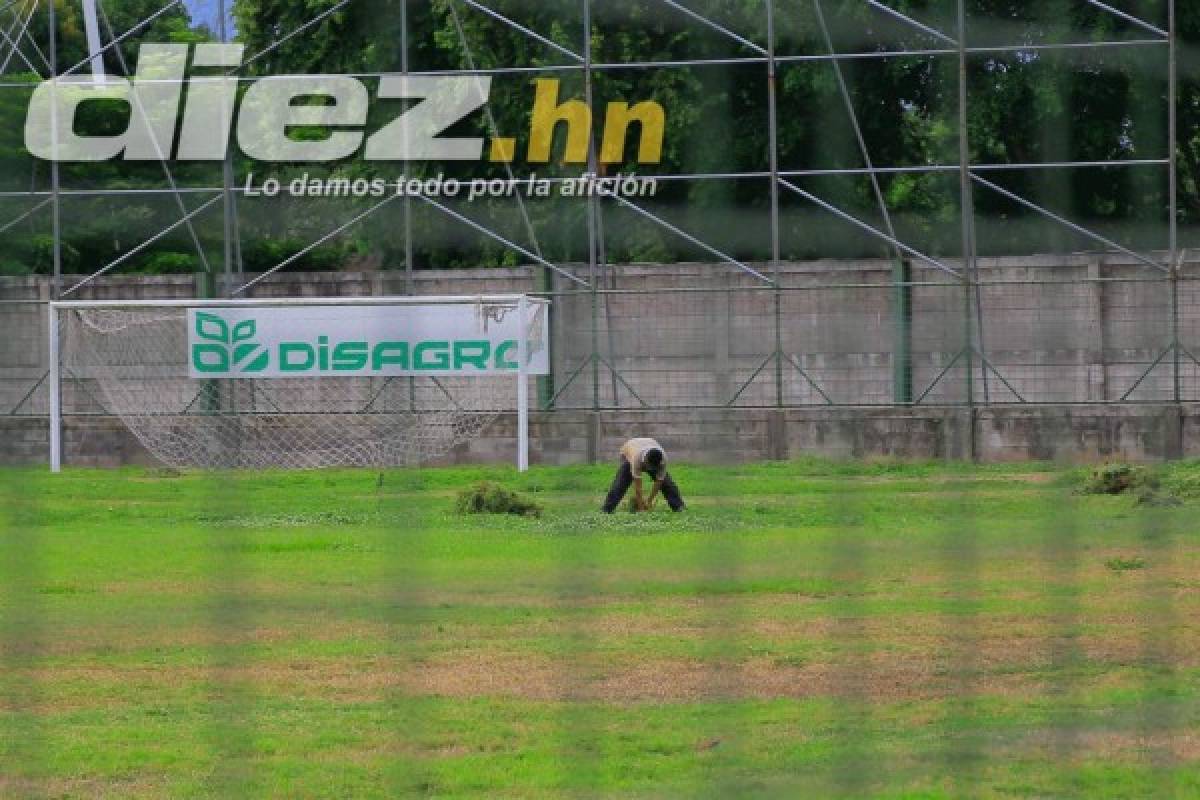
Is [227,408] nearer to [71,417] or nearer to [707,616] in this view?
[71,417]

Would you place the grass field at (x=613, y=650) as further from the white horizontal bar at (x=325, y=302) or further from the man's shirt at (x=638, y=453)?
the white horizontal bar at (x=325, y=302)

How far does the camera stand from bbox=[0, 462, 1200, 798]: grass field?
6824 mm

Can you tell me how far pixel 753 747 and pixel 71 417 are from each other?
1514cm

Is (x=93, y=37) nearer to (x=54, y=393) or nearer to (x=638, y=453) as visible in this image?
(x=54, y=393)

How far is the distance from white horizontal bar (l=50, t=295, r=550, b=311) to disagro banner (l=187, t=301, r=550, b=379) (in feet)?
0.21

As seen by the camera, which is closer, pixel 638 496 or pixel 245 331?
pixel 638 496

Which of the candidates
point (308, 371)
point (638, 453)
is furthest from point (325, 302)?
point (638, 453)

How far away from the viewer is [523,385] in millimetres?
19875

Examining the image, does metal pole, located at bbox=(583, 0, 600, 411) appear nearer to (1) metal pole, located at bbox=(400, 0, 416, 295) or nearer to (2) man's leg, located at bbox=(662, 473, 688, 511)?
(1) metal pole, located at bbox=(400, 0, 416, 295)

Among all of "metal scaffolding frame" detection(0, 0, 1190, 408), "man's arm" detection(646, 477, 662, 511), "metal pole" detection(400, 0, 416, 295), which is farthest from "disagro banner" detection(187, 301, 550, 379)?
"man's arm" detection(646, 477, 662, 511)

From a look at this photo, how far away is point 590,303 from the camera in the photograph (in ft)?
68.9

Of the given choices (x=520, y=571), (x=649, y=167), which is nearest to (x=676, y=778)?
(x=520, y=571)

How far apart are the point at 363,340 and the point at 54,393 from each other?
2729 mm

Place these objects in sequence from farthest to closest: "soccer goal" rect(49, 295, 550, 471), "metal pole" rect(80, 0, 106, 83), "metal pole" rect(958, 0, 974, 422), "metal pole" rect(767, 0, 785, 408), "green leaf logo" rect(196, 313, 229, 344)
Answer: "metal pole" rect(80, 0, 106, 83) → "green leaf logo" rect(196, 313, 229, 344) → "metal pole" rect(767, 0, 785, 408) → "soccer goal" rect(49, 295, 550, 471) → "metal pole" rect(958, 0, 974, 422)
